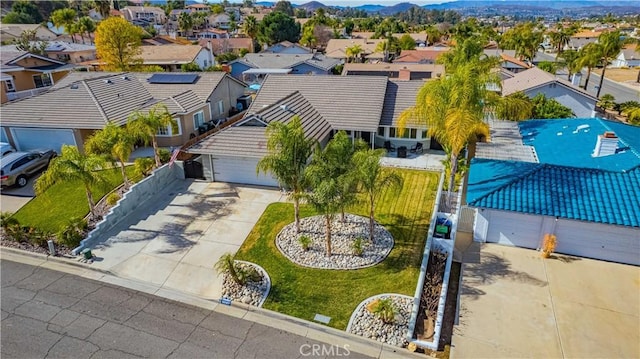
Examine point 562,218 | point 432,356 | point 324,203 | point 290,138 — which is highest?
point 290,138

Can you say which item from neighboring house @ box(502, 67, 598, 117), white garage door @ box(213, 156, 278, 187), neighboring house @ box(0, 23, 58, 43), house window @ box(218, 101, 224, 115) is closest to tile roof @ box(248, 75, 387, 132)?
house window @ box(218, 101, 224, 115)

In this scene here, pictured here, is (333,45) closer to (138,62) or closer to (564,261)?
(138,62)

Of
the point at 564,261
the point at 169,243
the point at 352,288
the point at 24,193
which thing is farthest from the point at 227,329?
the point at 24,193

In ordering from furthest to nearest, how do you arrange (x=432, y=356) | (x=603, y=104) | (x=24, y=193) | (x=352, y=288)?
(x=603, y=104), (x=24, y=193), (x=352, y=288), (x=432, y=356)

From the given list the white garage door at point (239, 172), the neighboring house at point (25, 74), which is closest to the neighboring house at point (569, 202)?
the white garage door at point (239, 172)

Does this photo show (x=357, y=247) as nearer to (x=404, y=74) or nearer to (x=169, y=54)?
(x=404, y=74)

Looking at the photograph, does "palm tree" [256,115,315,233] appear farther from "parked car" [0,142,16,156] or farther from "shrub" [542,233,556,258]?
"parked car" [0,142,16,156]

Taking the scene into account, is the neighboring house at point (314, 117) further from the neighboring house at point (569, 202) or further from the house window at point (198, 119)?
the neighboring house at point (569, 202)
